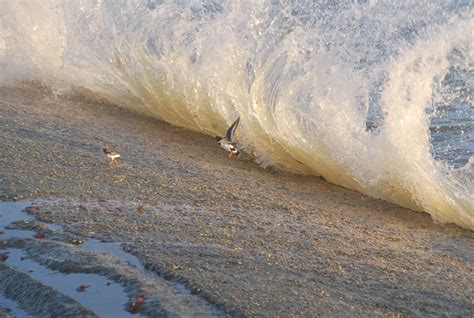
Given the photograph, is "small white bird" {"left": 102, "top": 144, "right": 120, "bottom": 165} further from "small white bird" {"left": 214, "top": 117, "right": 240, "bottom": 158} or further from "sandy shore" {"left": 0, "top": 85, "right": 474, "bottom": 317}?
"small white bird" {"left": 214, "top": 117, "right": 240, "bottom": 158}

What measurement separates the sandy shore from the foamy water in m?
0.25

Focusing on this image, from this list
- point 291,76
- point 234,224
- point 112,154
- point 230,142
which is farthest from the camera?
point 291,76

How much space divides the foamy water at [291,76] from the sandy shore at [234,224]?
0.81 ft

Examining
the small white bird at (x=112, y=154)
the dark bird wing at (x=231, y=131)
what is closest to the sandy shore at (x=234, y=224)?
the small white bird at (x=112, y=154)

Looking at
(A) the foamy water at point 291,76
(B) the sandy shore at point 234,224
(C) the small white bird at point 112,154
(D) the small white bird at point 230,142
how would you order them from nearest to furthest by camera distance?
(B) the sandy shore at point 234,224 → (C) the small white bird at point 112,154 → (A) the foamy water at point 291,76 → (D) the small white bird at point 230,142

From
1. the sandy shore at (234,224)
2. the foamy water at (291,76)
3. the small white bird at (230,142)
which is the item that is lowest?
the sandy shore at (234,224)

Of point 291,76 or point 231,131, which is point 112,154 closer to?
point 231,131

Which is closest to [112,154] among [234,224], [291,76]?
[234,224]

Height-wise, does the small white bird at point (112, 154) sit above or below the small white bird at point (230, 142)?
below

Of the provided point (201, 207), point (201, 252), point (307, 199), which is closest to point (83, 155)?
point (201, 207)

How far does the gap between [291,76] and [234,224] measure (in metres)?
2.37

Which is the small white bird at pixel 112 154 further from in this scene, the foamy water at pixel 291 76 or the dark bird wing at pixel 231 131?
the foamy water at pixel 291 76

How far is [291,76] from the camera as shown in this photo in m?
6.74

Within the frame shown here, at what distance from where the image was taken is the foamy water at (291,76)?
600 centimetres
